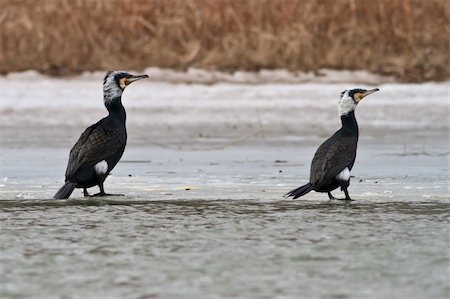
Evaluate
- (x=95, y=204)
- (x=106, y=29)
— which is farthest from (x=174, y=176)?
(x=106, y=29)

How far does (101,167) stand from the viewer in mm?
8219

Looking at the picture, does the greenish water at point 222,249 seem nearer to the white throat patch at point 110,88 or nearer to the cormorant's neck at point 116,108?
the cormorant's neck at point 116,108

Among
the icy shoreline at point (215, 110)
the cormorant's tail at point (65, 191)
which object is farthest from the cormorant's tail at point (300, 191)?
the icy shoreline at point (215, 110)

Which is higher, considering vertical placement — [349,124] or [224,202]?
[349,124]

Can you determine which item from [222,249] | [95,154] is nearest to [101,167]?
[95,154]

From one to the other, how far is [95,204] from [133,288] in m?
2.66

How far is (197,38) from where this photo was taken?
14.1 m

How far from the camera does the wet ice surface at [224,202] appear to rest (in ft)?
17.9

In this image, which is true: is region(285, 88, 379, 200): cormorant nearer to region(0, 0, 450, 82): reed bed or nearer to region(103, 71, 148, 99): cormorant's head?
region(103, 71, 148, 99): cormorant's head

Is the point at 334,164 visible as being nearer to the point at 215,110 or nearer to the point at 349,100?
the point at 349,100

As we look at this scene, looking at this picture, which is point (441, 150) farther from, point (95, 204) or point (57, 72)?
point (57, 72)

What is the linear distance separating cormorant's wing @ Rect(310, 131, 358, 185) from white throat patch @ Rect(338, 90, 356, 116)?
7.6 inches

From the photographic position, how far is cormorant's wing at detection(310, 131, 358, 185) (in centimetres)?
783

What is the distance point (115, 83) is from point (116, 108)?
23 cm
